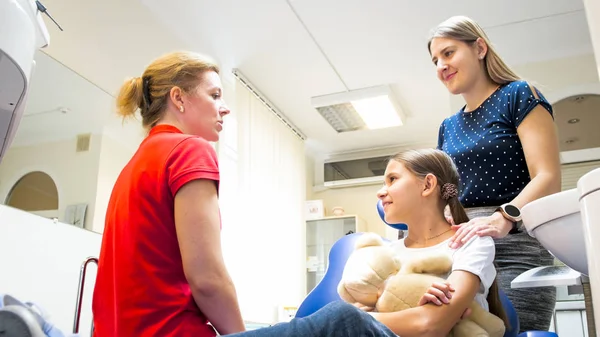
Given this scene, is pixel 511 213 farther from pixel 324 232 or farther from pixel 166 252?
pixel 324 232

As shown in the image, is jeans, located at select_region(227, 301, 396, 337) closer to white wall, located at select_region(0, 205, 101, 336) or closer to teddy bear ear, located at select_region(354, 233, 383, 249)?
teddy bear ear, located at select_region(354, 233, 383, 249)

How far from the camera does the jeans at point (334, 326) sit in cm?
69

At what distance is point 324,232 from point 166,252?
13.6 ft

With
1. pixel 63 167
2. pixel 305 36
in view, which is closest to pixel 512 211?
pixel 63 167

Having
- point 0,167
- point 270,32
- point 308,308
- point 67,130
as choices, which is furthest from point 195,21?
point 308,308

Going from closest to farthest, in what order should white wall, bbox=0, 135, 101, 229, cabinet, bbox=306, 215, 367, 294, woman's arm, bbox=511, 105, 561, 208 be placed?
woman's arm, bbox=511, 105, 561, 208, white wall, bbox=0, 135, 101, 229, cabinet, bbox=306, 215, 367, 294

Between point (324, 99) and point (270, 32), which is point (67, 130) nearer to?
point (270, 32)

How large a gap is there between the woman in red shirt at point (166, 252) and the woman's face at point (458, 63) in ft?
2.61

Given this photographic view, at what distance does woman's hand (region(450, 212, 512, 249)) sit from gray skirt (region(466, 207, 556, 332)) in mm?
132

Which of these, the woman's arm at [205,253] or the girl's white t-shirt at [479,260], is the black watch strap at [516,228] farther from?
the woman's arm at [205,253]

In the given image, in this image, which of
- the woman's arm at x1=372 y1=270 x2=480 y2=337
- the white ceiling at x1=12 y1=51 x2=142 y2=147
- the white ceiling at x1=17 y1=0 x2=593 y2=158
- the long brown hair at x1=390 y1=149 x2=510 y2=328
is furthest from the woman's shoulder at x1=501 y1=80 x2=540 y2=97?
the white ceiling at x1=17 y1=0 x2=593 y2=158

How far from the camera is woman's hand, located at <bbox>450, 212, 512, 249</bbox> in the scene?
1.19 metres

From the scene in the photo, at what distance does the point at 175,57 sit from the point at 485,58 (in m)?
0.83

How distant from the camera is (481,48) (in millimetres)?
1529
